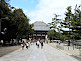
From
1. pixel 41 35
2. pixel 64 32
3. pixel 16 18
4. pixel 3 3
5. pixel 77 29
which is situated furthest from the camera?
pixel 41 35

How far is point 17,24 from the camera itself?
42.6 m

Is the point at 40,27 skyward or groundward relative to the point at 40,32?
skyward

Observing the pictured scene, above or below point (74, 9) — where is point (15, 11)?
above

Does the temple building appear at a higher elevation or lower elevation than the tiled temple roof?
lower

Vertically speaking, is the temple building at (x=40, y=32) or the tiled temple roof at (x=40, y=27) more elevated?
the tiled temple roof at (x=40, y=27)

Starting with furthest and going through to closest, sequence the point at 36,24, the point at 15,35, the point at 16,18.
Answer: the point at 36,24 → the point at 15,35 → the point at 16,18

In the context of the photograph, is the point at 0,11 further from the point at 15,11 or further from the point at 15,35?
the point at 15,35

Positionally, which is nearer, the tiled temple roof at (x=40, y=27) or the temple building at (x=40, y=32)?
the temple building at (x=40, y=32)

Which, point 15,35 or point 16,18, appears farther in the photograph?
→ point 15,35

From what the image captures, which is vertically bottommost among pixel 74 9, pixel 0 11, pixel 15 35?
pixel 15 35

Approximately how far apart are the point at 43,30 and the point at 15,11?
222ft

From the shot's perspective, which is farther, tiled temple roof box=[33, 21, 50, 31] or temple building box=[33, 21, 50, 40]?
tiled temple roof box=[33, 21, 50, 31]


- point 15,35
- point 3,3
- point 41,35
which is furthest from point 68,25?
point 41,35

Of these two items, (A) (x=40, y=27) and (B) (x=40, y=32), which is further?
(A) (x=40, y=27)
